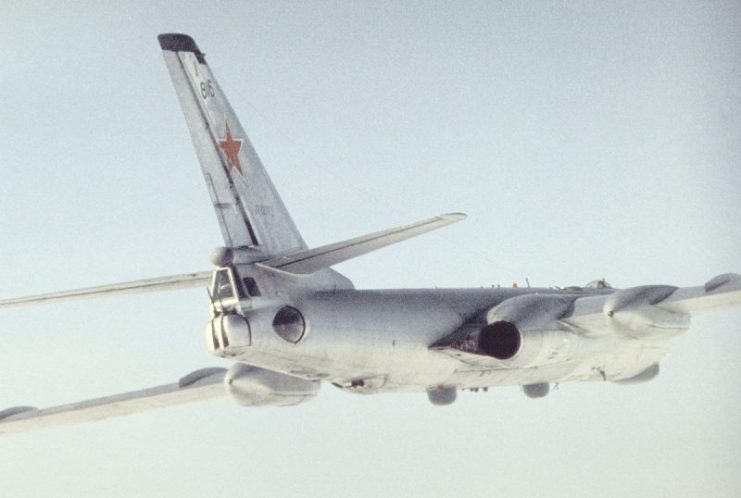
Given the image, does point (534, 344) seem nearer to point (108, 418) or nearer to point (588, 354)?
point (588, 354)

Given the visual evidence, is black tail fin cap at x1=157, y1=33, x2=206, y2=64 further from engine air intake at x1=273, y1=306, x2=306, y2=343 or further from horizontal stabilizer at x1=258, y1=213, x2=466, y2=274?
engine air intake at x1=273, y1=306, x2=306, y2=343

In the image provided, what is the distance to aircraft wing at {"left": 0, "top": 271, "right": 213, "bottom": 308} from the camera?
1737 centimetres

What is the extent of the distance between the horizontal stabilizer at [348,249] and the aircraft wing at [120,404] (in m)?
4.79

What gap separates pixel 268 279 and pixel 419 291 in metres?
3.76

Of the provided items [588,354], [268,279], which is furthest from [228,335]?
[588,354]

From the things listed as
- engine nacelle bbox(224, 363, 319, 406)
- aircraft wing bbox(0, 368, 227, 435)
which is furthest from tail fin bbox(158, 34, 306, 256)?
aircraft wing bbox(0, 368, 227, 435)

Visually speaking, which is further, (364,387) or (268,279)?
(364,387)

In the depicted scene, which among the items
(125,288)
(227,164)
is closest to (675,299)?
(227,164)

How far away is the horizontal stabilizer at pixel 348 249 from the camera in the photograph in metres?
16.8

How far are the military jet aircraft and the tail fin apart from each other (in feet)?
0.07

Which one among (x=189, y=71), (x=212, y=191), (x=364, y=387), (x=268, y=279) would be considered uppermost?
(x=189, y=71)

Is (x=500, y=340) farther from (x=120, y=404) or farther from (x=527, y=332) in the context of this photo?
(x=120, y=404)

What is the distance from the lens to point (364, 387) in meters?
20.6

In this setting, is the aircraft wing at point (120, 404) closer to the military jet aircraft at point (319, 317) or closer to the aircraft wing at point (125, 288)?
the military jet aircraft at point (319, 317)
